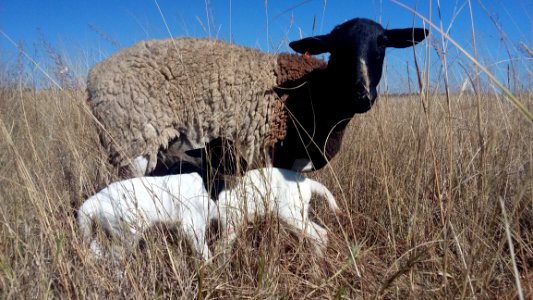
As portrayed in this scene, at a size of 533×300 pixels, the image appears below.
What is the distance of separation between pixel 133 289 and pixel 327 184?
214 cm

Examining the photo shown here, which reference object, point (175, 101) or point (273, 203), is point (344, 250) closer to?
point (273, 203)

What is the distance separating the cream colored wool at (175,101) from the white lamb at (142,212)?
32.4 inches

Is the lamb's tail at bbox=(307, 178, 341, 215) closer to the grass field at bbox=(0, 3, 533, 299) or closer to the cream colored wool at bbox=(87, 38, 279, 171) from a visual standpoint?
the grass field at bbox=(0, 3, 533, 299)

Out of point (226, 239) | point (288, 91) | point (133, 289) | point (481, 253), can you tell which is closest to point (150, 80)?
point (288, 91)

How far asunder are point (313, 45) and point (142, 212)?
190 centimetres

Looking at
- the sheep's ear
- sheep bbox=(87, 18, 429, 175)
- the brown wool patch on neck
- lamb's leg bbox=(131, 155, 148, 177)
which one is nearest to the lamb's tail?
sheep bbox=(87, 18, 429, 175)

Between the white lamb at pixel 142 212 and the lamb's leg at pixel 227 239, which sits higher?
the white lamb at pixel 142 212

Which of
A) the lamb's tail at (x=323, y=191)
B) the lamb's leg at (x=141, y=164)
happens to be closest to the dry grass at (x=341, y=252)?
the lamb's tail at (x=323, y=191)

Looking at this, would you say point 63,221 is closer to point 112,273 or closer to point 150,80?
point 112,273

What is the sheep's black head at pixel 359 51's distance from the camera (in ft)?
9.48

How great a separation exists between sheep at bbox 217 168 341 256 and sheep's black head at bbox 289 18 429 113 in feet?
2.32

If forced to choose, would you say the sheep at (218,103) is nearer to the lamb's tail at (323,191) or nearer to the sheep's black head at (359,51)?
the sheep's black head at (359,51)

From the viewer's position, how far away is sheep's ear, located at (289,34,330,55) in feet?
10.9

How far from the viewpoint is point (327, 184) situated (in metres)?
3.61
